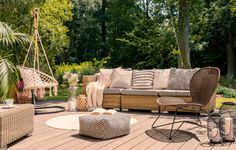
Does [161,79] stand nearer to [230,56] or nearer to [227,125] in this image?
[227,125]

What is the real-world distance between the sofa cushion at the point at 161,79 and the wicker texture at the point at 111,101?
890mm

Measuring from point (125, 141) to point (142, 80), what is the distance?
9.31ft

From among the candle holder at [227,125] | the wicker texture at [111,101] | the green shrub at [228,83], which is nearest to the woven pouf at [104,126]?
the candle holder at [227,125]

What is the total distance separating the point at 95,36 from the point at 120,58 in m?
2.67

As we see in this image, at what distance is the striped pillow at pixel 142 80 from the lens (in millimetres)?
6551

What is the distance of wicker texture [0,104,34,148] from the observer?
3449 mm

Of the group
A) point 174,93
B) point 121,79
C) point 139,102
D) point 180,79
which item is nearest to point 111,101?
point 121,79

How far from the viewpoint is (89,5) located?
20219mm

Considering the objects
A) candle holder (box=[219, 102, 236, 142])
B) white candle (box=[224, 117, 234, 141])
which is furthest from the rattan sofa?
white candle (box=[224, 117, 234, 141])

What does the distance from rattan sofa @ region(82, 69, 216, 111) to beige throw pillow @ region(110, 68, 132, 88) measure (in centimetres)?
19

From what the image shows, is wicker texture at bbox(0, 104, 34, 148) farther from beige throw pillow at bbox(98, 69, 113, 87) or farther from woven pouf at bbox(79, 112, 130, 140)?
beige throw pillow at bbox(98, 69, 113, 87)

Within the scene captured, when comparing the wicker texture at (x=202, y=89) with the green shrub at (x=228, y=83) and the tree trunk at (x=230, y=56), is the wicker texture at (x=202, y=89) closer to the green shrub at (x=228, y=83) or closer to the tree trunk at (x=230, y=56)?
the green shrub at (x=228, y=83)

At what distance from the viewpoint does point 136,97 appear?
644 centimetres

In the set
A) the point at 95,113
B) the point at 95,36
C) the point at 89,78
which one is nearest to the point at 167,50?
the point at 95,36
